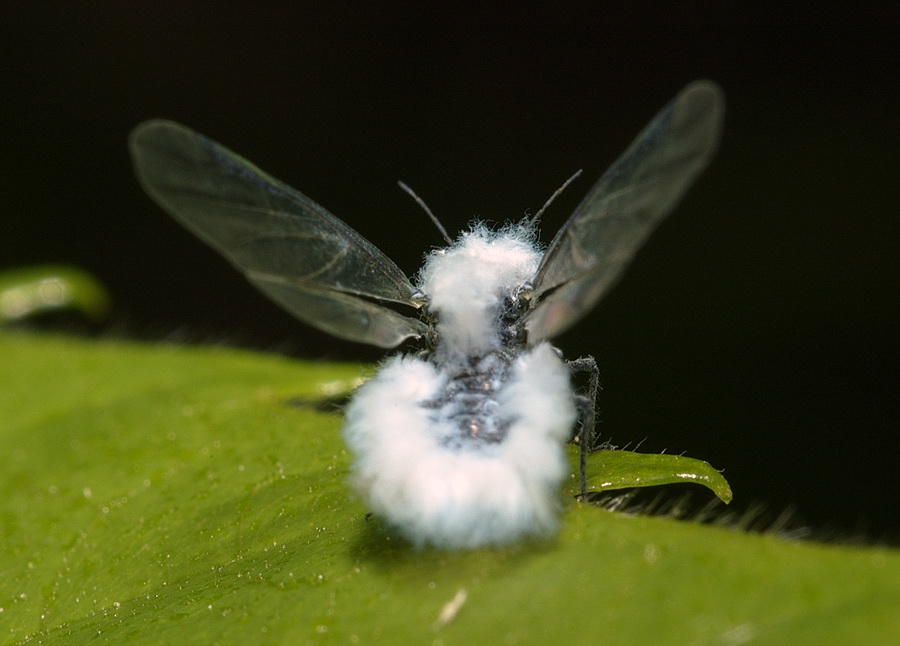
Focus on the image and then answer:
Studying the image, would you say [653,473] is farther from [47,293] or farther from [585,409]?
[47,293]

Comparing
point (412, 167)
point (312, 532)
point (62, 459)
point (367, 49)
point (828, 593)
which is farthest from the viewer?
point (367, 49)

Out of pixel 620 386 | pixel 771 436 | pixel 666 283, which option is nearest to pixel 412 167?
pixel 666 283

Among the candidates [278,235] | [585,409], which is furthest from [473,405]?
[278,235]

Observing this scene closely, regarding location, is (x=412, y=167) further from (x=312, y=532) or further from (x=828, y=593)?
(x=828, y=593)

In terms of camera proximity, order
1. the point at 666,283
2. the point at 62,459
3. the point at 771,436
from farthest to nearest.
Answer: the point at 666,283, the point at 771,436, the point at 62,459

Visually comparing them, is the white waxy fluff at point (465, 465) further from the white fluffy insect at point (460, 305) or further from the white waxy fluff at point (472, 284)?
the white waxy fluff at point (472, 284)

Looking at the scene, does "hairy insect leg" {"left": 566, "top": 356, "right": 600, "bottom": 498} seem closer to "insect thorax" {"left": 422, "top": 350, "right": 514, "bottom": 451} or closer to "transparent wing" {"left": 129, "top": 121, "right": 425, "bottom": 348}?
"insect thorax" {"left": 422, "top": 350, "right": 514, "bottom": 451}

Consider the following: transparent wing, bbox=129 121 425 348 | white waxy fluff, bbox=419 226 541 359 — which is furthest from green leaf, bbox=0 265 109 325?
white waxy fluff, bbox=419 226 541 359

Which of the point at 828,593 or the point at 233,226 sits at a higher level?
the point at 828,593
